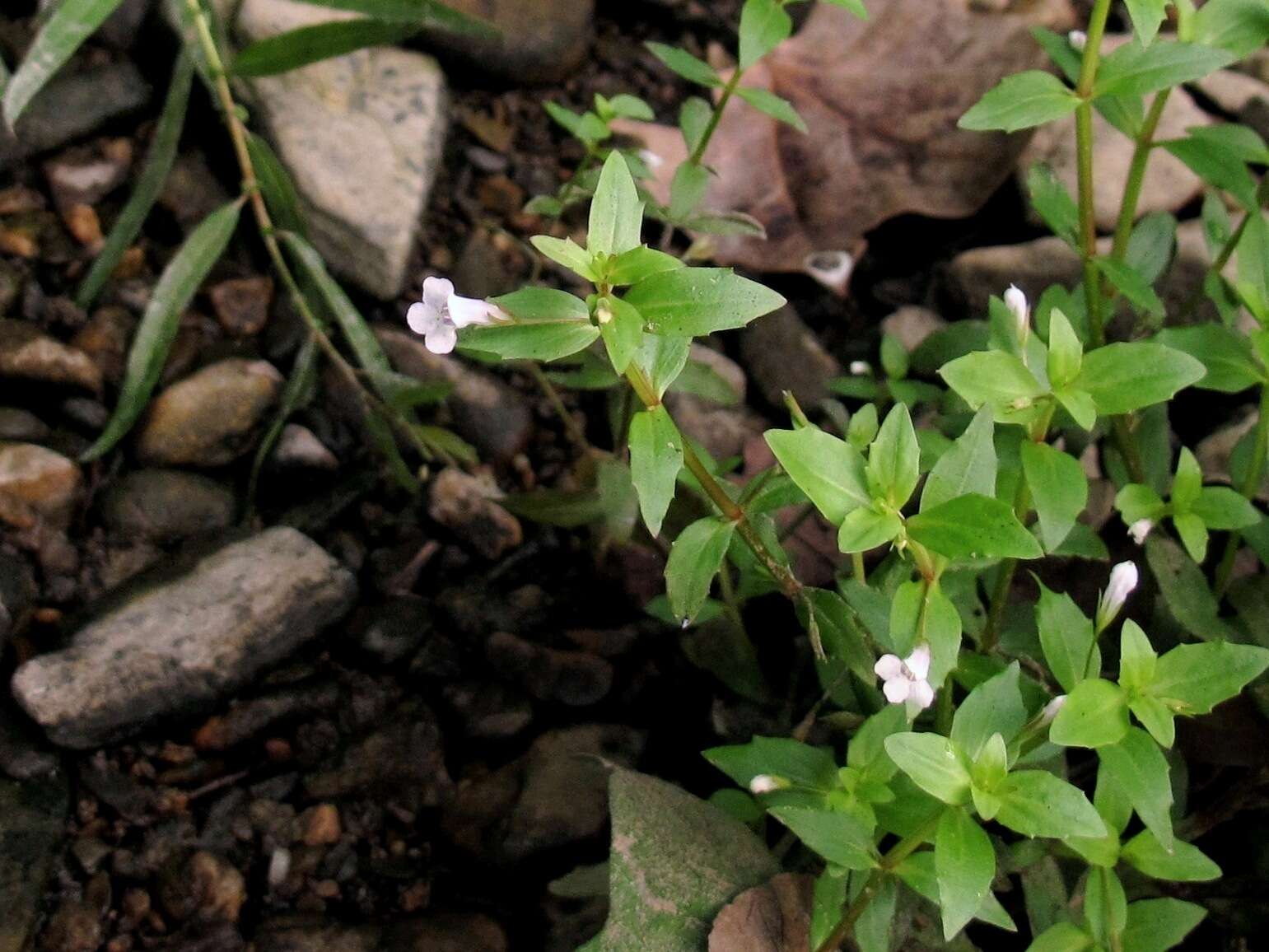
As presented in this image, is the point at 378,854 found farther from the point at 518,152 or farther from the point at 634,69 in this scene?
the point at 634,69

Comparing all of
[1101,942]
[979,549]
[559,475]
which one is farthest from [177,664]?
[1101,942]

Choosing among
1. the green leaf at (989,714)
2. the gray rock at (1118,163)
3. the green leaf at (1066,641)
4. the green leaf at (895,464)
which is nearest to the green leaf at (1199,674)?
the green leaf at (1066,641)

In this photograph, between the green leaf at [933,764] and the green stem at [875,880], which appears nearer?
the green leaf at [933,764]

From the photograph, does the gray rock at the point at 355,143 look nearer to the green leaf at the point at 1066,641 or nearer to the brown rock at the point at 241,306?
the brown rock at the point at 241,306

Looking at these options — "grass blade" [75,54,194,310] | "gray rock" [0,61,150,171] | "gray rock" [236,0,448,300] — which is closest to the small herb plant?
"gray rock" [236,0,448,300]

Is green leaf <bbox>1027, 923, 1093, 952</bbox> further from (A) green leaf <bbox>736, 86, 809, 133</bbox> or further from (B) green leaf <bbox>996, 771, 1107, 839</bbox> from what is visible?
(A) green leaf <bbox>736, 86, 809, 133</bbox>

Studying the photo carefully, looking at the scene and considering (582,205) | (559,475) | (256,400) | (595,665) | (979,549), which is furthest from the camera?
(582,205)

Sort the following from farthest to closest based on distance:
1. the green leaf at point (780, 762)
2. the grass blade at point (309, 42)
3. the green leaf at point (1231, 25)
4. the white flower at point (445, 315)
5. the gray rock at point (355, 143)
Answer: the gray rock at point (355, 143)
the grass blade at point (309, 42)
the green leaf at point (1231, 25)
the green leaf at point (780, 762)
the white flower at point (445, 315)
